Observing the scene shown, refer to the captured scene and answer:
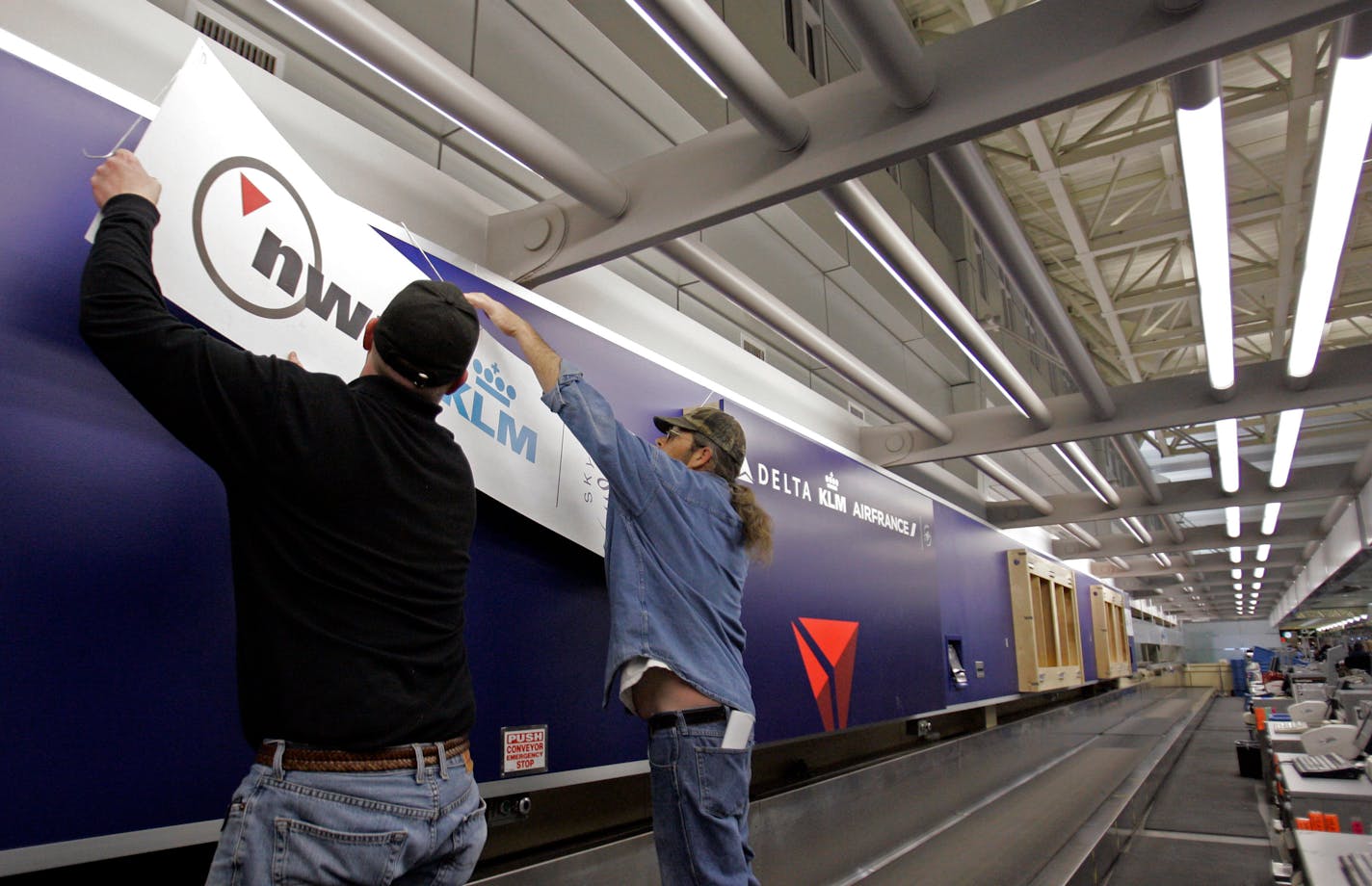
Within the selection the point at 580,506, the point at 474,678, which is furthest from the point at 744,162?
the point at 474,678

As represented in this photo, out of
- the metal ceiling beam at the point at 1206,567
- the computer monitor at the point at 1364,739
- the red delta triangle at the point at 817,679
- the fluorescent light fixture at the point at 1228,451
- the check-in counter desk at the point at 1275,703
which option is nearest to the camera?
the computer monitor at the point at 1364,739

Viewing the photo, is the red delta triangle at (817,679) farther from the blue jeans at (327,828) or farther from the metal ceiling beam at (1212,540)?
the metal ceiling beam at (1212,540)

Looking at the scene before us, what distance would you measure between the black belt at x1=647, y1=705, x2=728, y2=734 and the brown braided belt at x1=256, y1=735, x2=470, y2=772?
64 centimetres

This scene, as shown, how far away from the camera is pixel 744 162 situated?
183 cm

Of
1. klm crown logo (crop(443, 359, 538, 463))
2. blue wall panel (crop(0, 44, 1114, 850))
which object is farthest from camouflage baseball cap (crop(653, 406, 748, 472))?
blue wall panel (crop(0, 44, 1114, 850))

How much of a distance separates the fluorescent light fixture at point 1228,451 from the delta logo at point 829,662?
2.09 m

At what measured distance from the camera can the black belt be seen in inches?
57.6

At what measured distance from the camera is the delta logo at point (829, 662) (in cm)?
317

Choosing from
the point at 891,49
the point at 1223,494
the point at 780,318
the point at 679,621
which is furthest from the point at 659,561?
the point at 1223,494

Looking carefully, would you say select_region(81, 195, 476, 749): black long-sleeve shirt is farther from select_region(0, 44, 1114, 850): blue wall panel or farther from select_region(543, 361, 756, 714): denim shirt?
select_region(543, 361, 756, 714): denim shirt

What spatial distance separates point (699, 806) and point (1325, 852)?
4.70 ft

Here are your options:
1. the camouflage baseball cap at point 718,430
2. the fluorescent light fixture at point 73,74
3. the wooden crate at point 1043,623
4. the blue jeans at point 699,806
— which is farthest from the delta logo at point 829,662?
the wooden crate at point 1043,623

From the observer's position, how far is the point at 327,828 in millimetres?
806

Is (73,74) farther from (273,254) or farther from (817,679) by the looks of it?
(817,679)
